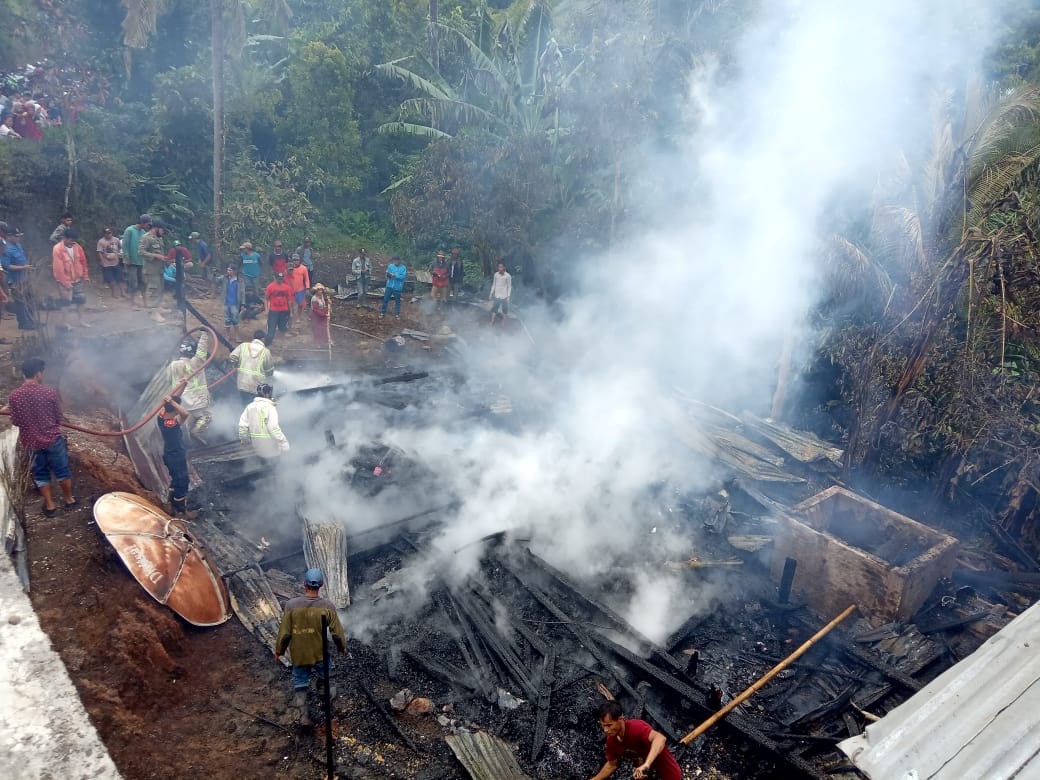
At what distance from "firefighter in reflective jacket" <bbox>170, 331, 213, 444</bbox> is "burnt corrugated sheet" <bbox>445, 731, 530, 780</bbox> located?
5.96 metres

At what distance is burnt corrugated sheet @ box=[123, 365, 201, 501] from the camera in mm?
8642

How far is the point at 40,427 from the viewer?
22.0 ft

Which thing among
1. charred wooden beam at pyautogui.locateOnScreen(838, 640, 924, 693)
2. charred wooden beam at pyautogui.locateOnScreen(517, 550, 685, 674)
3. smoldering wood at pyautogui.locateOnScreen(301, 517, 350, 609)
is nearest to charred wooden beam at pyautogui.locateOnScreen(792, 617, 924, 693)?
charred wooden beam at pyautogui.locateOnScreen(838, 640, 924, 693)

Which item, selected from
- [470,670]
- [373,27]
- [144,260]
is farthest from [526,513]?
[373,27]

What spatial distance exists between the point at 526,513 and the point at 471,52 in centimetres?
1293

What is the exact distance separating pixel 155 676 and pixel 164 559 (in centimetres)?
119

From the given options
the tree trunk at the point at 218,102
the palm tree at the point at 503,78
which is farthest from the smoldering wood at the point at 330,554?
the palm tree at the point at 503,78

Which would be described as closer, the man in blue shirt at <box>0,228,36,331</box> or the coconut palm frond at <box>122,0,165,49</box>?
the man in blue shirt at <box>0,228,36,331</box>

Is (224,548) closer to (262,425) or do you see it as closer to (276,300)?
(262,425)

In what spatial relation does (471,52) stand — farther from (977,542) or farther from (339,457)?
(977,542)

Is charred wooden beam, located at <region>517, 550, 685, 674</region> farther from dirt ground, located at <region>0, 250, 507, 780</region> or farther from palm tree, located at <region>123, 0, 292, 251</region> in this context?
palm tree, located at <region>123, 0, 292, 251</region>

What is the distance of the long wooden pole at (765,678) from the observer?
530 centimetres

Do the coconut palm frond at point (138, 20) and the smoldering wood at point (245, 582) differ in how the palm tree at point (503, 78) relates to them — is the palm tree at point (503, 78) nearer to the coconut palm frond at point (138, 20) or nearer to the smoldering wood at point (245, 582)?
the coconut palm frond at point (138, 20)

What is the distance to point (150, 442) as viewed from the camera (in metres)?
9.29
